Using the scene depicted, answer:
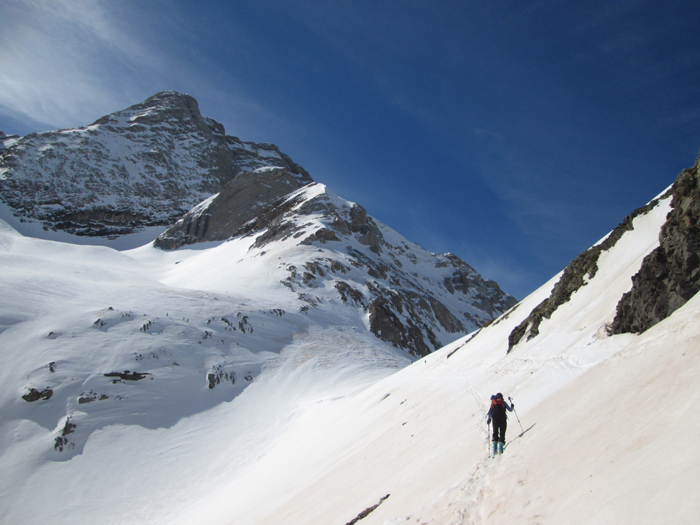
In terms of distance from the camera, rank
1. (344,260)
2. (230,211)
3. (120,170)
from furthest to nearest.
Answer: (120,170) → (230,211) → (344,260)

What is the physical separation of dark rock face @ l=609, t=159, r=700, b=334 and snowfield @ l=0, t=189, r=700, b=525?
0.48 m

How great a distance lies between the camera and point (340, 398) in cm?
2211

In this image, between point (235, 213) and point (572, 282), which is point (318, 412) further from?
point (235, 213)

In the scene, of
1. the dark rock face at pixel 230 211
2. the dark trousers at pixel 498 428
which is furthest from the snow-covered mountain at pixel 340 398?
the dark rock face at pixel 230 211

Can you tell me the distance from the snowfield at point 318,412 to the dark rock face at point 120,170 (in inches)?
3024

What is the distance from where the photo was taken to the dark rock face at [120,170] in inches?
4047

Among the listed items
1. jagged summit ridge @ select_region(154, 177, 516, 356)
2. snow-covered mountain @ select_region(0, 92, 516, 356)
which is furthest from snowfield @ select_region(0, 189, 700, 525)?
snow-covered mountain @ select_region(0, 92, 516, 356)

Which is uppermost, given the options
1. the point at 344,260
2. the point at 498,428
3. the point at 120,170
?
the point at 120,170

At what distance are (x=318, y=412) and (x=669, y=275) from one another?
17.1 metres

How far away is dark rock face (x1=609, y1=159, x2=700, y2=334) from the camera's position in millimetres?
6715

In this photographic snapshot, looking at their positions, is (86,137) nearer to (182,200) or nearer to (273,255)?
(182,200)

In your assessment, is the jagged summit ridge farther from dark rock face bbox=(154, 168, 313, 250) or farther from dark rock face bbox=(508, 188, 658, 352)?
dark rock face bbox=(508, 188, 658, 352)

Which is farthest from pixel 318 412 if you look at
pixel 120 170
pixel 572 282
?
pixel 120 170

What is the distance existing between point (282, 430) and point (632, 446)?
18864 millimetres
